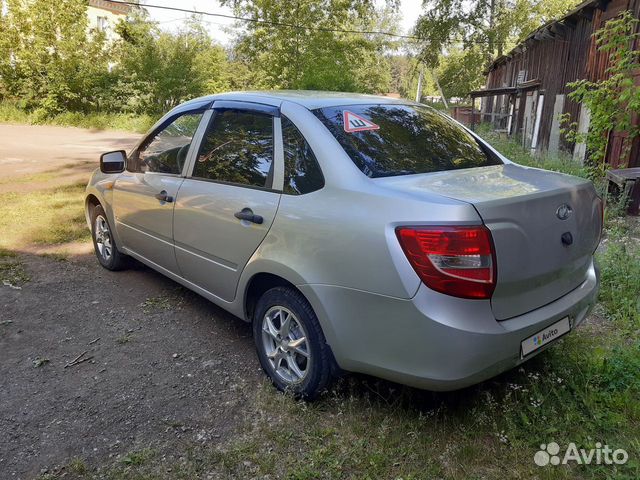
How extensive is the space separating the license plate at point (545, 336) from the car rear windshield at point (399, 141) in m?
1.02

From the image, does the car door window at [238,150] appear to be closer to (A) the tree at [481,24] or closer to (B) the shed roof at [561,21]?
(B) the shed roof at [561,21]

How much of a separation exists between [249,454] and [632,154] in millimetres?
7824

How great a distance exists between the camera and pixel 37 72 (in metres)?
22.9

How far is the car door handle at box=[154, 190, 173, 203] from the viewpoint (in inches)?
146

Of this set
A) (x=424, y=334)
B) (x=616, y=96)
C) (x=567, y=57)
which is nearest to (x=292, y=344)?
(x=424, y=334)

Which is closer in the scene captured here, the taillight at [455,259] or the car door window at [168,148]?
the taillight at [455,259]

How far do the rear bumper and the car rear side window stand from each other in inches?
22.1

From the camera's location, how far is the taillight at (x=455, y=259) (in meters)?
2.14

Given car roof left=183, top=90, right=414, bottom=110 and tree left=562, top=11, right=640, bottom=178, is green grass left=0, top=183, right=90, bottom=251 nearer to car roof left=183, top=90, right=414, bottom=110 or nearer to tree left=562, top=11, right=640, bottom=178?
car roof left=183, top=90, right=414, bottom=110

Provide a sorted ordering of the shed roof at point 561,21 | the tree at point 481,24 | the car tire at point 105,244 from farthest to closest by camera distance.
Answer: the tree at point 481,24 < the shed roof at point 561,21 < the car tire at point 105,244

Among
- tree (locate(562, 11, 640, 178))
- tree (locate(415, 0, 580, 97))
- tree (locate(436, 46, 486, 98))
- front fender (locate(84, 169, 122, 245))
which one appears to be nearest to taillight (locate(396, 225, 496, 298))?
front fender (locate(84, 169, 122, 245))

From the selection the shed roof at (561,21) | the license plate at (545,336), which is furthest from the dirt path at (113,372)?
the shed roof at (561,21)

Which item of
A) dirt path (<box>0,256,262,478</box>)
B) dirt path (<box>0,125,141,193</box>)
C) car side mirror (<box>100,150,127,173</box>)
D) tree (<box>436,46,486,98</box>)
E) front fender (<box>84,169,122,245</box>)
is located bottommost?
dirt path (<box>0,256,262,478</box>)

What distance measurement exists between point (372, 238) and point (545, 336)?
1.03m
